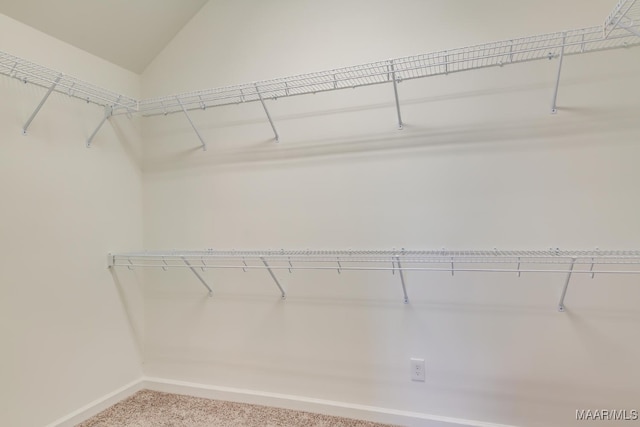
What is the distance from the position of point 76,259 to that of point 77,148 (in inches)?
22.4

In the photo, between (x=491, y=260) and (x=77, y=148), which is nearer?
(x=491, y=260)

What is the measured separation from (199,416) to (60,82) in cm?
179

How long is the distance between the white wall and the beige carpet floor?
0.51 ft

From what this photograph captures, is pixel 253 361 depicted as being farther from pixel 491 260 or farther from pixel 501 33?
pixel 501 33

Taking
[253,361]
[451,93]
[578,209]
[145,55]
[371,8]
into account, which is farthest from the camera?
[145,55]

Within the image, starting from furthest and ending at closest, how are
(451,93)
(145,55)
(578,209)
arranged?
(145,55) < (451,93) < (578,209)

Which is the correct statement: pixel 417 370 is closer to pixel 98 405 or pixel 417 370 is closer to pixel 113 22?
pixel 98 405

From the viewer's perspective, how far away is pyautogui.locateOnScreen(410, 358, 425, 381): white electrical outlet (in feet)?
5.49

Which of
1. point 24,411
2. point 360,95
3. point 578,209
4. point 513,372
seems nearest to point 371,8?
point 360,95

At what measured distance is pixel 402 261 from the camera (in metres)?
1.68

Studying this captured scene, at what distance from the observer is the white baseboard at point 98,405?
1701 mm

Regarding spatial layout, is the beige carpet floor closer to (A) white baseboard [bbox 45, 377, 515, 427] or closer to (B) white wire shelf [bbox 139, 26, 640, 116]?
(A) white baseboard [bbox 45, 377, 515, 427]

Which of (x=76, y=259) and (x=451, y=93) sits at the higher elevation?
(x=451, y=93)

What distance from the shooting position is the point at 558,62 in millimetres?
1503
